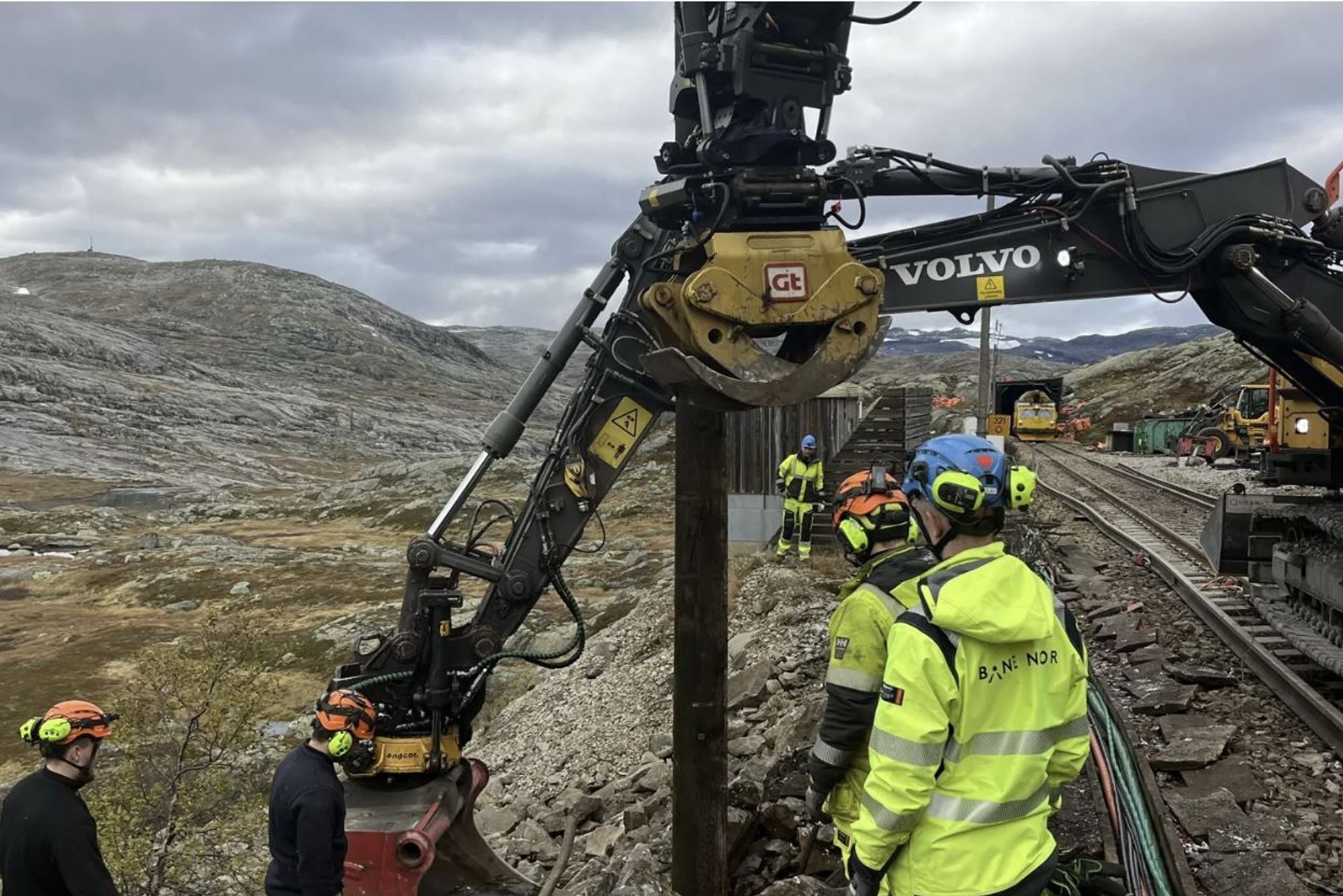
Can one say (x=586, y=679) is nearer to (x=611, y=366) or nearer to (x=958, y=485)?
(x=611, y=366)

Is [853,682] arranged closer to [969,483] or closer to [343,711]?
[969,483]

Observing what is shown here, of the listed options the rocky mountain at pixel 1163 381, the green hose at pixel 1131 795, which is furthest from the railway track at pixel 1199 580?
the rocky mountain at pixel 1163 381

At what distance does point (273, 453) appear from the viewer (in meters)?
67.9

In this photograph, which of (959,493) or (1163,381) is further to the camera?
(1163,381)

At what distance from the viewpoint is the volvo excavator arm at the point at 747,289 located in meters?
3.70

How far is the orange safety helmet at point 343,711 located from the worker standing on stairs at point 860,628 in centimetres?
237

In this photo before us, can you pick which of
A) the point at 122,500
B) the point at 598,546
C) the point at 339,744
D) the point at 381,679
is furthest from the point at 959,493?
the point at 122,500

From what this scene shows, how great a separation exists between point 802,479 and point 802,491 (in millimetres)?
191

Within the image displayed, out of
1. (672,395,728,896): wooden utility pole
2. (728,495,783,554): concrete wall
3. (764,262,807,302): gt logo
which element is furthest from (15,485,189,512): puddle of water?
(764,262,807,302): gt logo

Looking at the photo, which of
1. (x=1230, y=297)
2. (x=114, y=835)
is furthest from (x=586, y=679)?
(x=1230, y=297)

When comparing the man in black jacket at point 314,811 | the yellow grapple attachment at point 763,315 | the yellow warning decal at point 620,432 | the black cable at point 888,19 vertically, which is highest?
the black cable at point 888,19

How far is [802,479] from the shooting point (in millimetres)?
12516

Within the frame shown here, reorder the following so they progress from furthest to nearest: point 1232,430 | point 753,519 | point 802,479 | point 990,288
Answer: point 1232,430 < point 753,519 < point 802,479 < point 990,288

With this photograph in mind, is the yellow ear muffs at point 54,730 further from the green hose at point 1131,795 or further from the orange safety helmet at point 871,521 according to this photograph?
the green hose at point 1131,795
